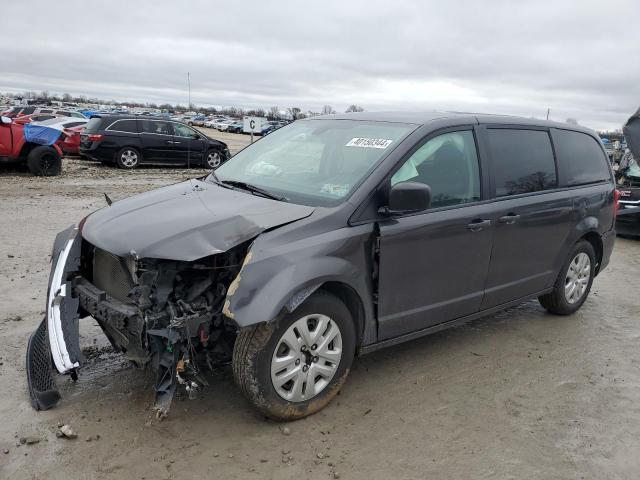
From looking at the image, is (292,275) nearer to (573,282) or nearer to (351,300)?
(351,300)

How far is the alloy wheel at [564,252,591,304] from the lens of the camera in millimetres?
5311

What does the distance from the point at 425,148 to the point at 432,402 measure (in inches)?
67.2

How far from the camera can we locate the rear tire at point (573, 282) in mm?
5223

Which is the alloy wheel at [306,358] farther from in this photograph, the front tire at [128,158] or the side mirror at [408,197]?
the front tire at [128,158]

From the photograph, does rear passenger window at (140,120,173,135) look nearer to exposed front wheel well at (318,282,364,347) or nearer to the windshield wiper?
the windshield wiper

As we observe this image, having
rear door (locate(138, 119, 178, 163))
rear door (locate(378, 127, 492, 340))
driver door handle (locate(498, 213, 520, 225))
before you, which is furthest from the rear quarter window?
driver door handle (locate(498, 213, 520, 225))

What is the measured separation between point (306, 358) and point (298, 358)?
2.5 inches

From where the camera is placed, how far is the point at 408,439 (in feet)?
10.8

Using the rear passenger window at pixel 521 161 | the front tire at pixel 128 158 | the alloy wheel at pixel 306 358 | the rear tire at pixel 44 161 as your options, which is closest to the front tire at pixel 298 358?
the alloy wheel at pixel 306 358

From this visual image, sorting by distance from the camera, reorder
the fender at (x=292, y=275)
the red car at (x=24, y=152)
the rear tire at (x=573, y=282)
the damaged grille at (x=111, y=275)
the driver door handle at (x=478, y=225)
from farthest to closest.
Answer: the red car at (x=24, y=152)
the rear tire at (x=573, y=282)
the driver door handle at (x=478, y=225)
the damaged grille at (x=111, y=275)
the fender at (x=292, y=275)

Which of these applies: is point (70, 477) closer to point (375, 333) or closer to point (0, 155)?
point (375, 333)

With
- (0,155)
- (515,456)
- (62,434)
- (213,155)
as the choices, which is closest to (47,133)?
(0,155)

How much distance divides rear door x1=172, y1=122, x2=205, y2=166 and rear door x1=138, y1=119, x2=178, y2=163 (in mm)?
123

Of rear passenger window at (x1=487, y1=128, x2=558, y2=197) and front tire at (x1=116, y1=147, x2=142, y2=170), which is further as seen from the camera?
front tire at (x1=116, y1=147, x2=142, y2=170)
